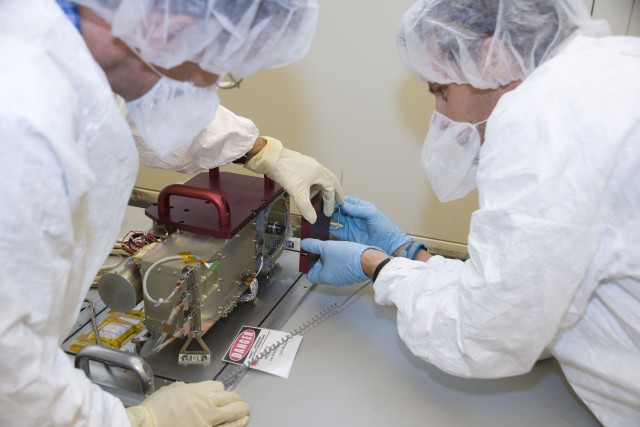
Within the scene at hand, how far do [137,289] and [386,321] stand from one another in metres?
0.59

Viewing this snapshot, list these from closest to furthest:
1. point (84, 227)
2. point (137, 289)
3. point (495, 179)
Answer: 1. point (84, 227)
2. point (495, 179)
3. point (137, 289)

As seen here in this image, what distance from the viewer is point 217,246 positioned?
106cm

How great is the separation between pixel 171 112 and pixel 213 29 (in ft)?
0.52

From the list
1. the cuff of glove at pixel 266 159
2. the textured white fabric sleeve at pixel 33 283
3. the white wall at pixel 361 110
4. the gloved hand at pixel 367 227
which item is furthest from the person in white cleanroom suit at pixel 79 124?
the white wall at pixel 361 110

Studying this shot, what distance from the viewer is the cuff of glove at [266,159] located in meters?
1.37

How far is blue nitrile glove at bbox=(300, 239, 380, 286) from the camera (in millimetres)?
1240

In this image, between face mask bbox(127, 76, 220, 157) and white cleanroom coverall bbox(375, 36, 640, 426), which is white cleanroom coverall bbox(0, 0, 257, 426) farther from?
white cleanroom coverall bbox(375, 36, 640, 426)

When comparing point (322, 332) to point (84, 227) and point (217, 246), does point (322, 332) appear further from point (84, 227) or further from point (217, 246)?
point (84, 227)

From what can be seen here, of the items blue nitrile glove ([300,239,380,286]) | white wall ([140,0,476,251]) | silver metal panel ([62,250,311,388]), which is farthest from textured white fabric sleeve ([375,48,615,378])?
white wall ([140,0,476,251])

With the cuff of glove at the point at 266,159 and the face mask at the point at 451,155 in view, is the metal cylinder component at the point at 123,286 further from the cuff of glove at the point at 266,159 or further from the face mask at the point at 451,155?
the face mask at the point at 451,155

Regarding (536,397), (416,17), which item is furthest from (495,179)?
(536,397)

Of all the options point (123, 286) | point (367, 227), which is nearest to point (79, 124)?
point (123, 286)

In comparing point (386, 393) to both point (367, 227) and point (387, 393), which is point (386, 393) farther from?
point (367, 227)

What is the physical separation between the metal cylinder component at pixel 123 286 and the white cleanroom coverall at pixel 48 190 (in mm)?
231
